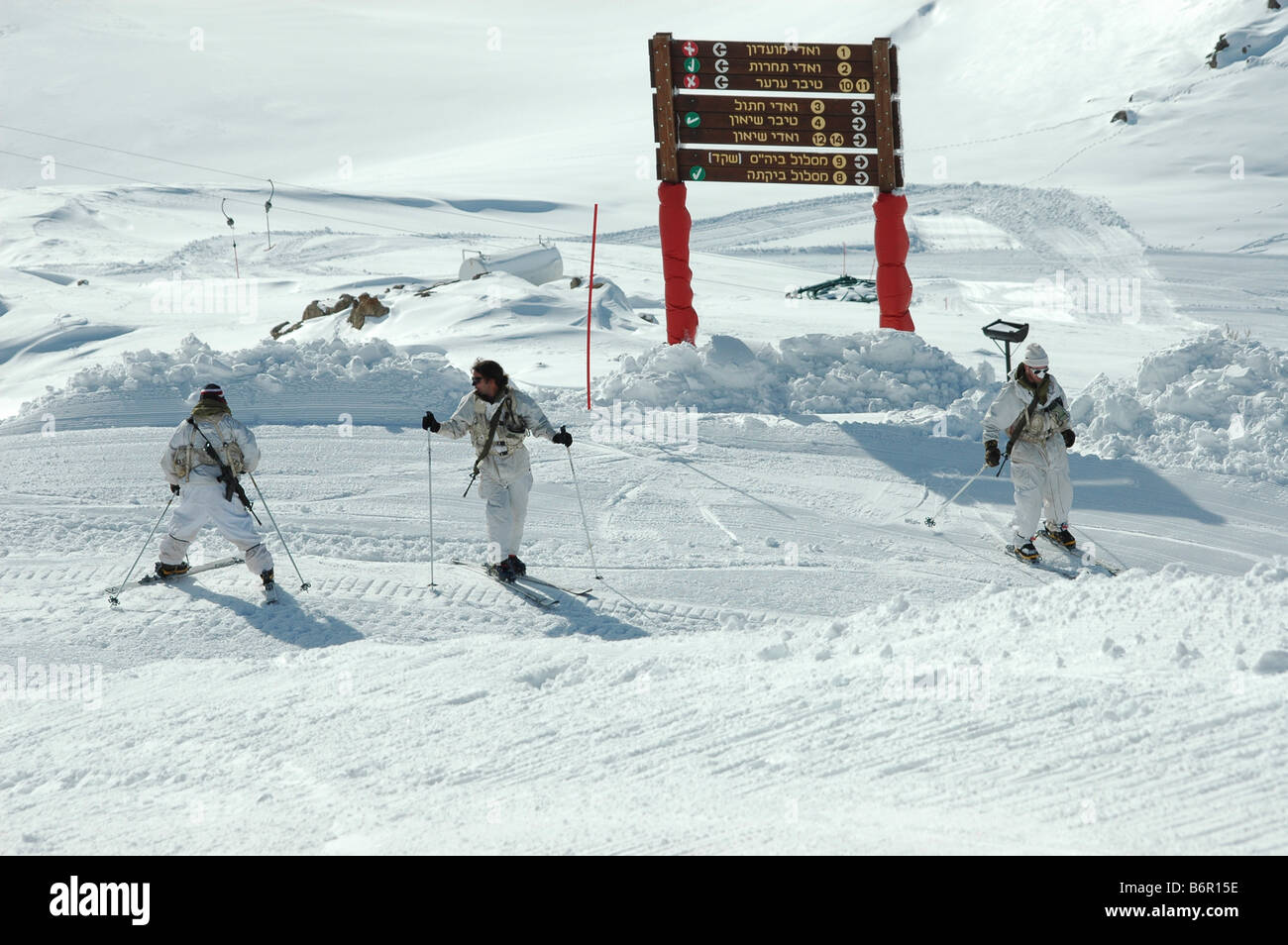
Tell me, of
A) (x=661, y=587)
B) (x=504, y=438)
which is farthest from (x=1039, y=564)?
(x=504, y=438)

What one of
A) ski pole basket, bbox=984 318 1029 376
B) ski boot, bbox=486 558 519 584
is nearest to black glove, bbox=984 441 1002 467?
ski pole basket, bbox=984 318 1029 376

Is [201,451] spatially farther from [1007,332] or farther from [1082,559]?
[1007,332]

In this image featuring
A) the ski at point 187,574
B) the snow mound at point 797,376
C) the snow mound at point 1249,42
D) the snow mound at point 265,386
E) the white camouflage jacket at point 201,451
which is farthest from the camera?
the snow mound at point 1249,42

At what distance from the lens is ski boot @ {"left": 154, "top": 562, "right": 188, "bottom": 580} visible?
25.6ft

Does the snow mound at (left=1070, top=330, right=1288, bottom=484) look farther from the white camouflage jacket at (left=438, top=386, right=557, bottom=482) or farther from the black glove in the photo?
the white camouflage jacket at (left=438, top=386, right=557, bottom=482)

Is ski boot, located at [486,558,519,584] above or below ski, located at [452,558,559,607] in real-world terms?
above

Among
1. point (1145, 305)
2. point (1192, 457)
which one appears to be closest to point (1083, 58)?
point (1145, 305)

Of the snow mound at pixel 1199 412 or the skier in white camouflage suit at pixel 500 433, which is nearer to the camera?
the skier in white camouflage suit at pixel 500 433

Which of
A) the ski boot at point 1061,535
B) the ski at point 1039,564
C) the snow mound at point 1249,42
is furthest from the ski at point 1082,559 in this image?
the snow mound at point 1249,42

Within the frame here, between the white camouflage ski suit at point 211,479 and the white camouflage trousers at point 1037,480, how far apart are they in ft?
16.9

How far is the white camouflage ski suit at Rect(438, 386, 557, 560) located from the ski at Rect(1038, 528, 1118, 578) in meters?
3.79

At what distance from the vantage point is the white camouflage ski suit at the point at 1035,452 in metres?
8.51

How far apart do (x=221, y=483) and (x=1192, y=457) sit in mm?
7824

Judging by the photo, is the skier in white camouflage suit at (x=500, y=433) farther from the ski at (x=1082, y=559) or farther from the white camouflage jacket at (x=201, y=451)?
the ski at (x=1082, y=559)
